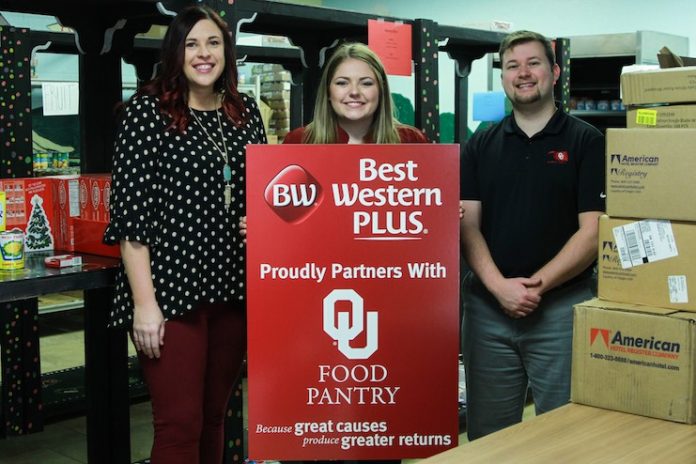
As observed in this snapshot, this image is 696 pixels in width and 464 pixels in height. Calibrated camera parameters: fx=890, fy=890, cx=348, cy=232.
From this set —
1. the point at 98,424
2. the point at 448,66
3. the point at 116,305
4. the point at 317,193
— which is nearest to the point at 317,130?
the point at 317,193

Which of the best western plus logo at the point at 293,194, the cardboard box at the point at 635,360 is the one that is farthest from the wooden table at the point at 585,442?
the best western plus logo at the point at 293,194

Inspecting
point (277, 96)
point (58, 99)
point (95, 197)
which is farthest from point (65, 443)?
point (277, 96)

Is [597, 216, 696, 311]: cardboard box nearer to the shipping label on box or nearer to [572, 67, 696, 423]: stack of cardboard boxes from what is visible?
[572, 67, 696, 423]: stack of cardboard boxes

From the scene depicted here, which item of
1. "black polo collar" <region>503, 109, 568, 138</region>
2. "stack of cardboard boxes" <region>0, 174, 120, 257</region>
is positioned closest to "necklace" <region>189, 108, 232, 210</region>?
"stack of cardboard boxes" <region>0, 174, 120, 257</region>

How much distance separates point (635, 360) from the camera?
188cm

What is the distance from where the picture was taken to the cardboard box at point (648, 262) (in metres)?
1.85

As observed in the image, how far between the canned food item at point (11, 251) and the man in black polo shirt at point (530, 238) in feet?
4.24

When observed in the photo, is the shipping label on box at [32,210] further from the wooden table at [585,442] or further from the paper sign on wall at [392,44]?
the wooden table at [585,442]

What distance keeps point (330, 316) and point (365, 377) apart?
195 mm

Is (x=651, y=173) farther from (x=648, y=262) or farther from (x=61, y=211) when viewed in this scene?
(x=61, y=211)

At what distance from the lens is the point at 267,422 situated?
2.36 m

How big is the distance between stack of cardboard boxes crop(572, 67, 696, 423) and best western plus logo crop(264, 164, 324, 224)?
74cm

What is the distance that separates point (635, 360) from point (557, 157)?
2.74 feet

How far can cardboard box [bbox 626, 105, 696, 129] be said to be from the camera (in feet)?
6.16
